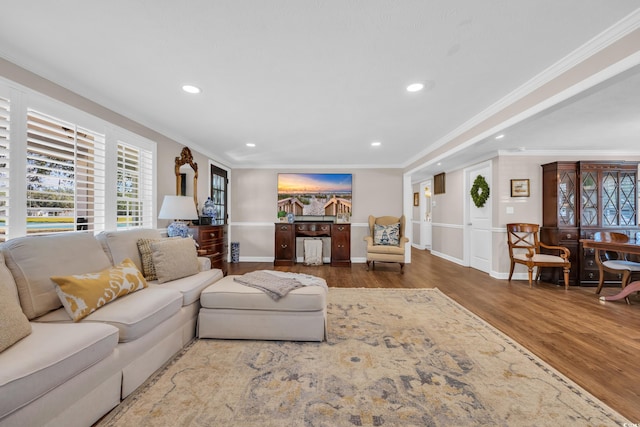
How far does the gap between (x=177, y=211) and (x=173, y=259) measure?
88 cm

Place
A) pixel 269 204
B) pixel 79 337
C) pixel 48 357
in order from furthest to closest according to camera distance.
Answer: pixel 269 204 < pixel 79 337 < pixel 48 357

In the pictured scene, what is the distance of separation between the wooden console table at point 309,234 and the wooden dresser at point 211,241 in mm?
1507

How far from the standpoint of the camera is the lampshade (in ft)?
10.3

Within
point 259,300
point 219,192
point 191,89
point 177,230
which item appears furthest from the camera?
point 219,192

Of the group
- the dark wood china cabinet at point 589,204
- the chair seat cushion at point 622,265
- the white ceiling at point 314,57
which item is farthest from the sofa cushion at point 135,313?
the dark wood china cabinet at point 589,204

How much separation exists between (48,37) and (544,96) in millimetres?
3676

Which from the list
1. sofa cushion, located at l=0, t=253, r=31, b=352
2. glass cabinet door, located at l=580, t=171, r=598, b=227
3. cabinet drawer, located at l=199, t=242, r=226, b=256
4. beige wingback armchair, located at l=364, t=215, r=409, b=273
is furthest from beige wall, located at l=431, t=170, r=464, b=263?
sofa cushion, located at l=0, t=253, r=31, b=352

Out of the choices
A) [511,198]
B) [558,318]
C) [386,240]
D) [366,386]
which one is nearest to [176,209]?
[366,386]

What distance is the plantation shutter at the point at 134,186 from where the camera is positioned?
9.80 feet

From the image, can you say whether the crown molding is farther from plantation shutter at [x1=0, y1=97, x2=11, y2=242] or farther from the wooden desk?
plantation shutter at [x1=0, y1=97, x2=11, y2=242]

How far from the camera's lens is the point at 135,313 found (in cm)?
168

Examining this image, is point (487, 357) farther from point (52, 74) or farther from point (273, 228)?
point (273, 228)

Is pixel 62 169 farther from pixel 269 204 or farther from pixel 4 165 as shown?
pixel 269 204

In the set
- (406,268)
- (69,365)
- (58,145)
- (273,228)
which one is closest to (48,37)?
(58,145)
